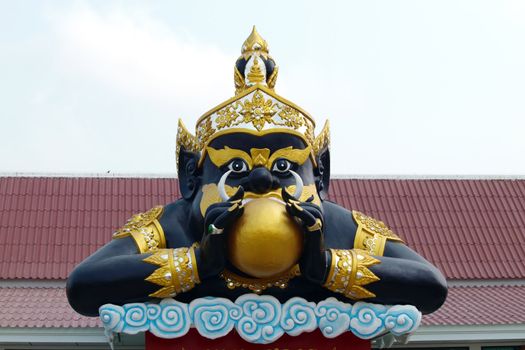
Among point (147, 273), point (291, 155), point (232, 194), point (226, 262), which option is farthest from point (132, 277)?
point (291, 155)

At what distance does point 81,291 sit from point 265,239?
4.27 feet

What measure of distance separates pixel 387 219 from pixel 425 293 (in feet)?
19.8

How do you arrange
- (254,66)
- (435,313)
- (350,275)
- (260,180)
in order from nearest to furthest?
(260,180), (350,275), (254,66), (435,313)

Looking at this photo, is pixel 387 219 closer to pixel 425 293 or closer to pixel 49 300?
pixel 49 300

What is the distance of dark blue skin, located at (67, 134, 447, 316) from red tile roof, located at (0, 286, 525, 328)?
2.88 meters

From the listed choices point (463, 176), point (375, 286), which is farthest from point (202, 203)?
point (463, 176)

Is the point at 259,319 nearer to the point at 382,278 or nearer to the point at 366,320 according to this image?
the point at 366,320

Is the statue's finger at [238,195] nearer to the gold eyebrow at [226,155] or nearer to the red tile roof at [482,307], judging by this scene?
the gold eyebrow at [226,155]

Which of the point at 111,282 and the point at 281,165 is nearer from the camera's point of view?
the point at 111,282

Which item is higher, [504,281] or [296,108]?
[296,108]

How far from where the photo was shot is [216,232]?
612 centimetres

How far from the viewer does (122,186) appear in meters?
12.8

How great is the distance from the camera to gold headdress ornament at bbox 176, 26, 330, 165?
21.8 feet

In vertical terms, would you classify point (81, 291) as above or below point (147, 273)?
below
